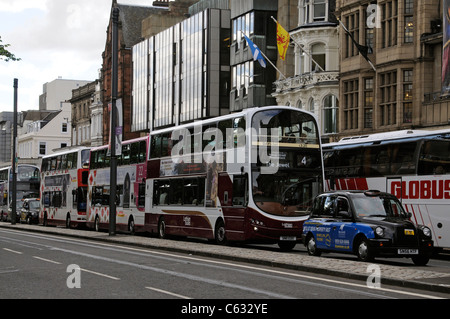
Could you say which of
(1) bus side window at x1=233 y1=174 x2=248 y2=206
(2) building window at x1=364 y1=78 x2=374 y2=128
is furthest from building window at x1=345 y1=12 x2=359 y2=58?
(1) bus side window at x1=233 y1=174 x2=248 y2=206

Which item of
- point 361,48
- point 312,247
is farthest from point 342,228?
point 361,48

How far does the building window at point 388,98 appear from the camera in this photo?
4103cm

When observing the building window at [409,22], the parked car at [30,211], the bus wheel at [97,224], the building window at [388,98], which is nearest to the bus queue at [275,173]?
the bus wheel at [97,224]

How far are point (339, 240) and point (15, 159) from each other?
34.0 m

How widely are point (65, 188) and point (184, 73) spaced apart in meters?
20.9

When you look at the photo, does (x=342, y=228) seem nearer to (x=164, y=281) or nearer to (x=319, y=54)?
(x=164, y=281)

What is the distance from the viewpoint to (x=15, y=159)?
50.4 m

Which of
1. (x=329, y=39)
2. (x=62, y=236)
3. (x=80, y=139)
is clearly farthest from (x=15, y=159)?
(x=80, y=139)

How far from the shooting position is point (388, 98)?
41688 millimetres

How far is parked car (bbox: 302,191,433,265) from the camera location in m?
19.4

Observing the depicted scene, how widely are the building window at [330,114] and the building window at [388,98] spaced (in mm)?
5344

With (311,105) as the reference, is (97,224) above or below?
below
